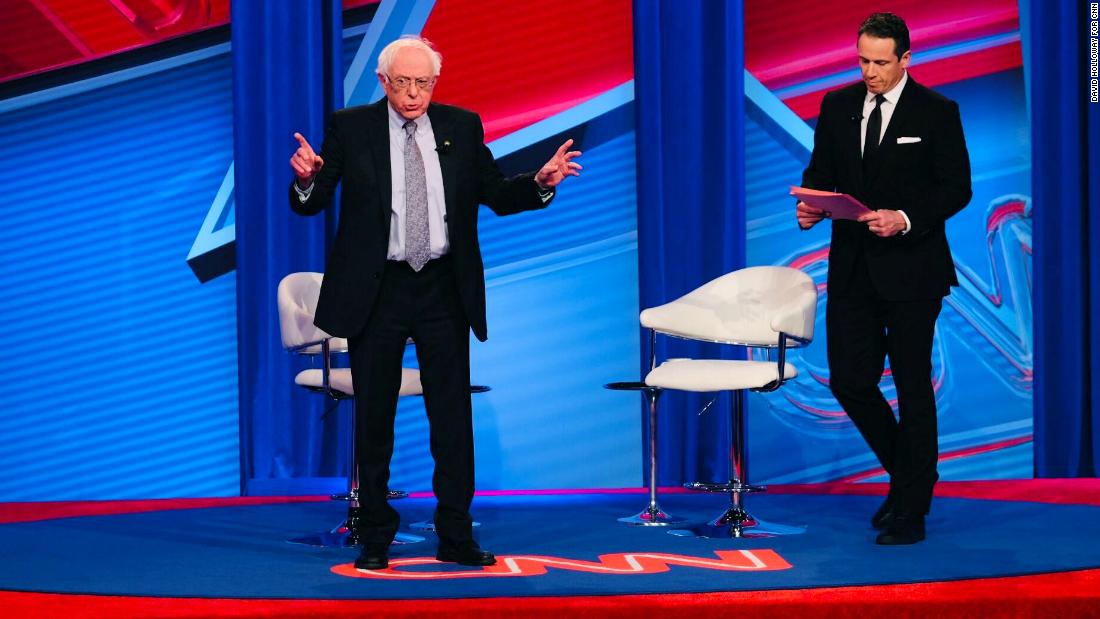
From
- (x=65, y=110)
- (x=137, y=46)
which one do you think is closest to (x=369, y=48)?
(x=137, y=46)

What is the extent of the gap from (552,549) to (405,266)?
0.98m

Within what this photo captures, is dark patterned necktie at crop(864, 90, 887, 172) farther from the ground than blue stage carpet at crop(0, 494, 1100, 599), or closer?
farther from the ground

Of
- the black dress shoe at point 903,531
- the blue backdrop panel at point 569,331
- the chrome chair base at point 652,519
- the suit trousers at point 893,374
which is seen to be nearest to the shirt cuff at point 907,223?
the suit trousers at point 893,374

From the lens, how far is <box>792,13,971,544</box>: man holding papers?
12.5 ft

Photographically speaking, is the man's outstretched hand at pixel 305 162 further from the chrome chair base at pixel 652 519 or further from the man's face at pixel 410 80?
the chrome chair base at pixel 652 519

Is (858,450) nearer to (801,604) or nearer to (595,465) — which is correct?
(595,465)

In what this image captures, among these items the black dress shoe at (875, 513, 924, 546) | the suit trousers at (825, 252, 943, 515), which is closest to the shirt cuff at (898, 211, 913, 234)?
the suit trousers at (825, 252, 943, 515)

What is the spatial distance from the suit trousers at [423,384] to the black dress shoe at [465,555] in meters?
0.02

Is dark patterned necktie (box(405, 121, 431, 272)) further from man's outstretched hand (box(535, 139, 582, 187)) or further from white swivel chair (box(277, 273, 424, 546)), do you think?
white swivel chair (box(277, 273, 424, 546))

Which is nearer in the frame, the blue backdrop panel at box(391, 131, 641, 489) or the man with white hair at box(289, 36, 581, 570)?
the man with white hair at box(289, 36, 581, 570)

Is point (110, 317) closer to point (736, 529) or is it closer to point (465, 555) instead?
point (465, 555)

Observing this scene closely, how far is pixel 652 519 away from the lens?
435 centimetres

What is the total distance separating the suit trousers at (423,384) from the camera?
3.46 m

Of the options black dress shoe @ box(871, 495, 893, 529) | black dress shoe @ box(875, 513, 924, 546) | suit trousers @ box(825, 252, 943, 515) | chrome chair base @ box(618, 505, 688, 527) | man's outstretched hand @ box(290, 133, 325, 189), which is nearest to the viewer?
man's outstretched hand @ box(290, 133, 325, 189)
